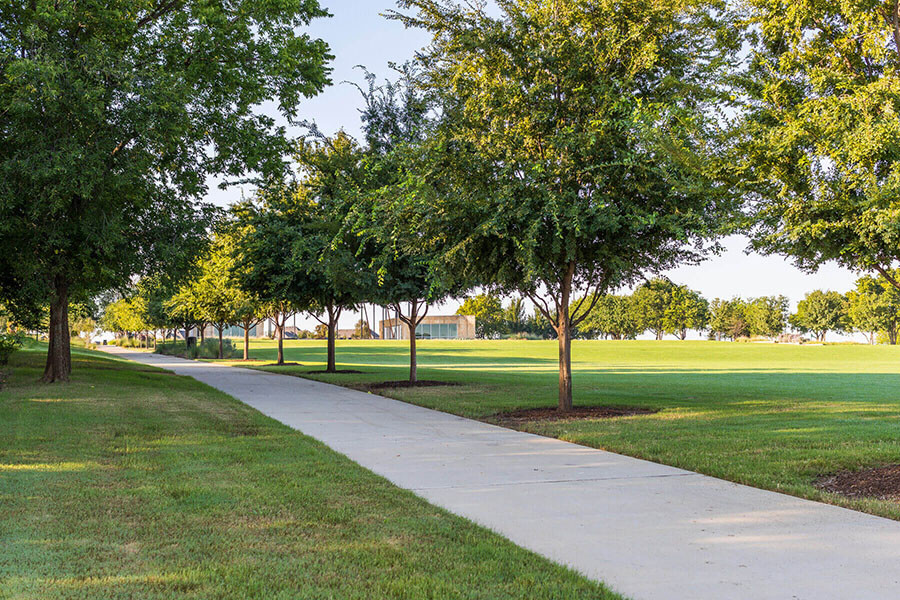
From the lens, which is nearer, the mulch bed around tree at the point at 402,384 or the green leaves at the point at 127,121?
the green leaves at the point at 127,121

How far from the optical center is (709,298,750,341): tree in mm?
112625

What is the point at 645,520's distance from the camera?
5.59m

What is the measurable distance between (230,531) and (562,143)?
8.55 metres

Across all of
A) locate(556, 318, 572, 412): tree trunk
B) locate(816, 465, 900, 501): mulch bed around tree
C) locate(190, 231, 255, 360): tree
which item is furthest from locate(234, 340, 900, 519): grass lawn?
locate(190, 231, 255, 360): tree

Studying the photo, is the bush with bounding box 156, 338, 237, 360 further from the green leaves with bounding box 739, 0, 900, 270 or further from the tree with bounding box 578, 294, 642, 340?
the tree with bounding box 578, 294, 642, 340

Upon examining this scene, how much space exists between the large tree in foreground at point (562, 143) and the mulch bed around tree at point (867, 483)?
14.7ft

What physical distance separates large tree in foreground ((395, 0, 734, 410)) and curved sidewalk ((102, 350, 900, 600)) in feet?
12.5

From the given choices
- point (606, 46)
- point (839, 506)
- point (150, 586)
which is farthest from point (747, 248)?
point (150, 586)

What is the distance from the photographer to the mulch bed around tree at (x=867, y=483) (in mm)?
6660

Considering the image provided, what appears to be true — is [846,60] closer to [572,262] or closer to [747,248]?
[747,248]

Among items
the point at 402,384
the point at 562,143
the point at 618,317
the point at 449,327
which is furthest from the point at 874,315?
the point at 562,143

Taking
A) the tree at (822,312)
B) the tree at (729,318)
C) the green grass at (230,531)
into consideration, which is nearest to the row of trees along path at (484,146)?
the green grass at (230,531)

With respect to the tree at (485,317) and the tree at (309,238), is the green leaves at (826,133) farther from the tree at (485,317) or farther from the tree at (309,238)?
the tree at (485,317)

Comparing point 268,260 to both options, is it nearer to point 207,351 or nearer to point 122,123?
point 122,123
